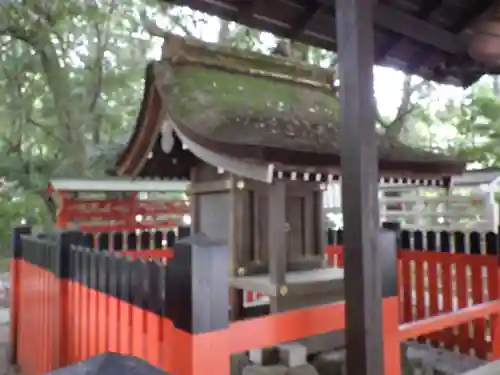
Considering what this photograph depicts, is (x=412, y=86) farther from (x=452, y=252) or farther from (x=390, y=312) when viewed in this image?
(x=390, y=312)

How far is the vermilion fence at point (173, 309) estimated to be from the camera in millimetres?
2080

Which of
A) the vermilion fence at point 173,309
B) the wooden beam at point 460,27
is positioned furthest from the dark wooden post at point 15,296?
the wooden beam at point 460,27

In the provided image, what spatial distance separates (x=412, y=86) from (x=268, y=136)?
10.6 metres

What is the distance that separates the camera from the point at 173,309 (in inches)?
85.2

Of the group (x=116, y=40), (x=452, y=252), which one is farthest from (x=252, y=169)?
(x=116, y=40)

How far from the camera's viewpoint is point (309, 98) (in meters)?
5.63

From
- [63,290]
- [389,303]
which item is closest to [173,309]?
[389,303]

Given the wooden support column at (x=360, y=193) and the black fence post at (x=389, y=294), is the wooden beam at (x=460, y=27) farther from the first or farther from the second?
the black fence post at (x=389, y=294)

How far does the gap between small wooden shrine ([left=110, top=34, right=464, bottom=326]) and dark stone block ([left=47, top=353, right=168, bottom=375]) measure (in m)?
2.80

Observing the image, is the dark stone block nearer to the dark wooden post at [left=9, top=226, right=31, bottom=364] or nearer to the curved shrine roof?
the curved shrine roof

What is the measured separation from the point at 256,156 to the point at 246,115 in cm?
95

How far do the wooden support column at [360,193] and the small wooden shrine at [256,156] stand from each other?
144cm

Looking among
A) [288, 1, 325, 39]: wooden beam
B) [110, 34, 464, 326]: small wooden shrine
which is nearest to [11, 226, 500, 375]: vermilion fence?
[110, 34, 464, 326]: small wooden shrine

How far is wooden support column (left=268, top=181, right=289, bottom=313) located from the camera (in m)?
4.45
